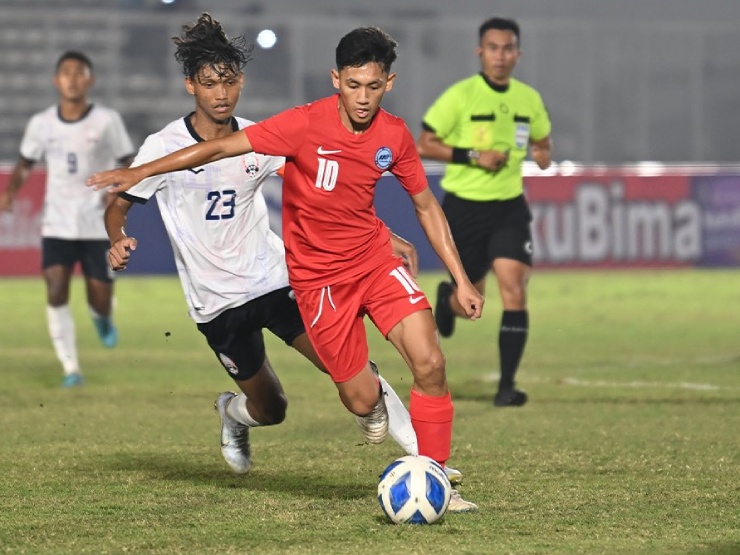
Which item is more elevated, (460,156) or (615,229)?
(460,156)

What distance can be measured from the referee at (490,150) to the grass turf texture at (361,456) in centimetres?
93

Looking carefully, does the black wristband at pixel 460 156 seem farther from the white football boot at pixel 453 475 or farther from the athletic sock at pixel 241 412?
the white football boot at pixel 453 475

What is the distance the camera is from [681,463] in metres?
6.53

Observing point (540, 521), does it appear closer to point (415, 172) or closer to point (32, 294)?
point (415, 172)

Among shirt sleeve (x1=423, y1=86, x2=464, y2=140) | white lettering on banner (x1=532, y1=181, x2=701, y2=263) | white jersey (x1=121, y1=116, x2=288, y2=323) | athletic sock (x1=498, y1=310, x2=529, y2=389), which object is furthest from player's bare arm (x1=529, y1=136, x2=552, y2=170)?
white lettering on banner (x1=532, y1=181, x2=701, y2=263)

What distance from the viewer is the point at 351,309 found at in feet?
18.5

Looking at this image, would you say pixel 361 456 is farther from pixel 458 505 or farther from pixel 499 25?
pixel 499 25

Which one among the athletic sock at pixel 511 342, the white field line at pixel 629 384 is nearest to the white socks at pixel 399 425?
the athletic sock at pixel 511 342

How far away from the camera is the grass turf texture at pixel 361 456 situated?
16.1 feet

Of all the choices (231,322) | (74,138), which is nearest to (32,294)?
(74,138)

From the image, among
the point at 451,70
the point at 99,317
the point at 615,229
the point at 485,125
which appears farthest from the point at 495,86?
the point at 451,70

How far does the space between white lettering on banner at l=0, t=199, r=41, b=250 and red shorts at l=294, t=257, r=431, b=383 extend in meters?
13.4

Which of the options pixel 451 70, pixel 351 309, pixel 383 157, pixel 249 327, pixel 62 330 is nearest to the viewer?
pixel 383 157

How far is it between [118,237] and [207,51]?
90 centimetres
